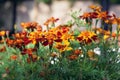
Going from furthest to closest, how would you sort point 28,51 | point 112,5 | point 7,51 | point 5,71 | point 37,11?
point 37,11
point 112,5
point 7,51
point 5,71
point 28,51

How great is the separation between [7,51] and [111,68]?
2.87 ft

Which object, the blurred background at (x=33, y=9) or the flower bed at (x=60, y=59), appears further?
the blurred background at (x=33, y=9)

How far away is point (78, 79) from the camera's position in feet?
11.2

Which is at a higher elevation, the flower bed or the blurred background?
the flower bed

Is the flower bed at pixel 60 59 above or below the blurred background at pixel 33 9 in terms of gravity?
above

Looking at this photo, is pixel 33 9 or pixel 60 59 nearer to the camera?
pixel 60 59

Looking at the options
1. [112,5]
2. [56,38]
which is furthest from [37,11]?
[56,38]

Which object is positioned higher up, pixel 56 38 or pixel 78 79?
pixel 56 38

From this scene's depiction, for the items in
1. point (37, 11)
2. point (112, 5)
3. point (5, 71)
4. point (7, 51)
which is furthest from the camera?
point (37, 11)

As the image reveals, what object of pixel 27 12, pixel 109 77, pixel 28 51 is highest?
pixel 28 51

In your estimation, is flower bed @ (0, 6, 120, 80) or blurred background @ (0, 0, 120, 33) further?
blurred background @ (0, 0, 120, 33)

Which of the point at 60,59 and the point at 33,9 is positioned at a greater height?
the point at 60,59

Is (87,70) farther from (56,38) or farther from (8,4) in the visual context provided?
(8,4)

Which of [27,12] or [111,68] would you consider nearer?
[111,68]
